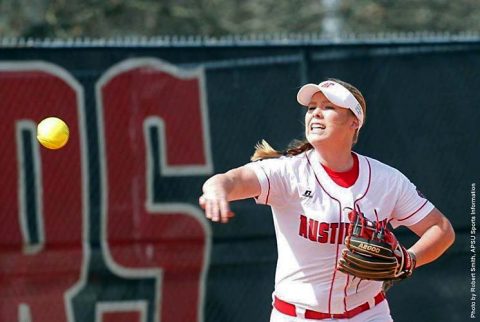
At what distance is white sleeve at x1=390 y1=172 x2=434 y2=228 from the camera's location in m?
4.91

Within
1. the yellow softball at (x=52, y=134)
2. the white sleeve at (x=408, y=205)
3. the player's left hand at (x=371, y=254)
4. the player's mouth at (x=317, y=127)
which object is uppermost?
the yellow softball at (x=52, y=134)

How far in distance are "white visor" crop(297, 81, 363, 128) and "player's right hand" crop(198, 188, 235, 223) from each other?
806 millimetres

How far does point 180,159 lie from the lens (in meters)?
6.96

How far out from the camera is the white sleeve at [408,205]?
4.91 metres

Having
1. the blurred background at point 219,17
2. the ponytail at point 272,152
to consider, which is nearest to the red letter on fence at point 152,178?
the ponytail at point 272,152

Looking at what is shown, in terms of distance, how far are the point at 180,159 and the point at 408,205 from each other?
92.3 inches

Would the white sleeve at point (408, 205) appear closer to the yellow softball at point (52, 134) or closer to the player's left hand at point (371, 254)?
the player's left hand at point (371, 254)

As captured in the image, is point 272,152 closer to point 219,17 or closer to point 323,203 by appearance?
point 323,203

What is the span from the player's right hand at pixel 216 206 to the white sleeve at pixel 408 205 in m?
1.06

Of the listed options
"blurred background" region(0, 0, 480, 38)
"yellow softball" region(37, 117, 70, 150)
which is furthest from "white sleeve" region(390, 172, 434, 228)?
"blurred background" region(0, 0, 480, 38)

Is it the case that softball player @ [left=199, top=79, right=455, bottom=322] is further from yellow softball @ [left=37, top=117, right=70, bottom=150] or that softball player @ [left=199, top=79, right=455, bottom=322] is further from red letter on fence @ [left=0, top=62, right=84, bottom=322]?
red letter on fence @ [left=0, top=62, right=84, bottom=322]

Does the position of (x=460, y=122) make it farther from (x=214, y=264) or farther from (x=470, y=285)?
(x=214, y=264)

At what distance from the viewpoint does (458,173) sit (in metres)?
7.14

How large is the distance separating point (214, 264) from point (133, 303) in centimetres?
57
